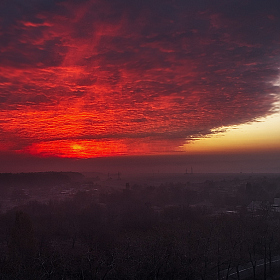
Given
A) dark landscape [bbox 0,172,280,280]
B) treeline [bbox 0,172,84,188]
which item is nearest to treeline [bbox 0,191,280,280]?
dark landscape [bbox 0,172,280,280]

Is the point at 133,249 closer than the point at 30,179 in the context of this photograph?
Yes

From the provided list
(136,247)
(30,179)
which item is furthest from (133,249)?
(30,179)

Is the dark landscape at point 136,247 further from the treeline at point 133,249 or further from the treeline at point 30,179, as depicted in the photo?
the treeline at point 30,179

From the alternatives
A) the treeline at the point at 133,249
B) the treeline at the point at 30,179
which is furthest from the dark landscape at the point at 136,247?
the treeline at the point at 30,179

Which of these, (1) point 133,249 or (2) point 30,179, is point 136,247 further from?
(2) point 30,179

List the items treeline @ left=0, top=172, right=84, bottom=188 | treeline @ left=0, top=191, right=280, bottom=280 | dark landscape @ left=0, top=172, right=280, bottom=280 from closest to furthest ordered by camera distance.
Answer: treeline @ left=0, top=191, right=280, bottom=280, dark landscape @ left=0, top=172, right=280, bottom=280, treeline @ left=0, top=172, right=84, bottom=188

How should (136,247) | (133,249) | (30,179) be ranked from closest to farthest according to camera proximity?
(133,249) → (136,247) → (30,179)

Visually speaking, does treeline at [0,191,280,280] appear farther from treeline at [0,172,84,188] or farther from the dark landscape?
treeline at [0,172,84,188]

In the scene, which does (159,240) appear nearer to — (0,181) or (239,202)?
(239,202)
